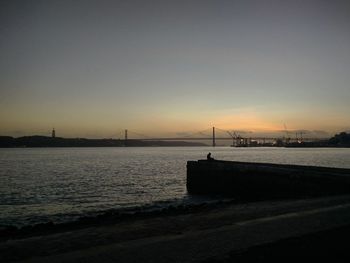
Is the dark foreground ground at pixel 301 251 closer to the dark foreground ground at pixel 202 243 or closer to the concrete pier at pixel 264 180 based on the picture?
the dark foreground ground at pixel 202 243

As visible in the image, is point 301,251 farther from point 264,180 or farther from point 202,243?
point 264,180

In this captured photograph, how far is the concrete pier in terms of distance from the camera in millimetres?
18452

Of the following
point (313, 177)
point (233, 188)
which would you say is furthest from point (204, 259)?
point (233, 188)

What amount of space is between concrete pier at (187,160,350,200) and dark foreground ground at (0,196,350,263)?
29.0ft

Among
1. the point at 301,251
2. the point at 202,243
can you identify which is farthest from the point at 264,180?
the point at 301,251

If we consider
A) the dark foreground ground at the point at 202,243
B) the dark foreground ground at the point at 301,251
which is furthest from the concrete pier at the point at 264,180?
the dark foreground ground at the point at 301,251

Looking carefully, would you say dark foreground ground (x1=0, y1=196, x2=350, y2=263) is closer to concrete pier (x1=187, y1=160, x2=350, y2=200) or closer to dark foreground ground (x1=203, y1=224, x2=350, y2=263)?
dark foreground ground (x1=203, y1=224, x2=350, y2=263)

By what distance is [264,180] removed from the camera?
23.7 m

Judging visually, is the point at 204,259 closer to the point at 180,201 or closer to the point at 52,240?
the point at 52,240

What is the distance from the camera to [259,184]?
24.0 meters

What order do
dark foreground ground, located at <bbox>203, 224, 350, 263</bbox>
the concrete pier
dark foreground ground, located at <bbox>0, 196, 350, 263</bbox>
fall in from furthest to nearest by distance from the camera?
the concrete pier
dark foreground ground, located at <bbox>0, 196, 350, 263</bbox>
dark foreground ground, located at <bbox>203, 224, 350, 263</bbox>

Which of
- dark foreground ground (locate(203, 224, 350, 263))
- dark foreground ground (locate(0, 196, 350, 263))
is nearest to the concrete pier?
dark foreground ground (locate(0, 196, 350, 263))

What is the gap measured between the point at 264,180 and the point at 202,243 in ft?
58.0

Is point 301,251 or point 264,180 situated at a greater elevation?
point 301,251
